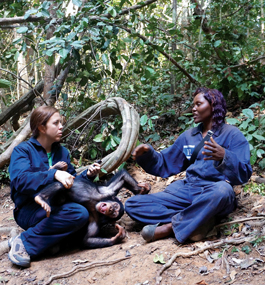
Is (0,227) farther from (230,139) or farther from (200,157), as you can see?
(230,139)

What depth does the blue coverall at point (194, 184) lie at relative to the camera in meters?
3.03

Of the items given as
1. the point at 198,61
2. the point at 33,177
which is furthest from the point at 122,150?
the point at 198,61

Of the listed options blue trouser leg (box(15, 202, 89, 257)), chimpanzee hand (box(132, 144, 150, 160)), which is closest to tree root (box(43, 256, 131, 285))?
blue trouser leg (box(15, 202, 89, 257))

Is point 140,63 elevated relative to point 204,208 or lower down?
elevated

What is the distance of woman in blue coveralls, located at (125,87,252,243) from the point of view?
3.02 meters

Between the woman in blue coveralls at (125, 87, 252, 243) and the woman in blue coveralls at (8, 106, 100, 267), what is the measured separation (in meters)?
0.76

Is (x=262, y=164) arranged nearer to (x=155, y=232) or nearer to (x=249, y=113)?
(x=249, y=113)

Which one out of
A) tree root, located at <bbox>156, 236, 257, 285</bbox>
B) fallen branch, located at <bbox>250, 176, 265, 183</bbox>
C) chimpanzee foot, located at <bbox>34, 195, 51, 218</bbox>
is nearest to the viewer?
tree root, located at <bbox>156, 236, 257, 285</bbox>

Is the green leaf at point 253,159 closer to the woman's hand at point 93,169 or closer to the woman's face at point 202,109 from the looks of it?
the woman's face at point 202,109

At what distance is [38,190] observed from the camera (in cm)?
324

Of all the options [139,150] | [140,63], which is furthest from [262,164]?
[140,63]

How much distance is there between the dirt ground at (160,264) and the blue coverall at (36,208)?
27cm

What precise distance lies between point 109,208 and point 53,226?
643 mm

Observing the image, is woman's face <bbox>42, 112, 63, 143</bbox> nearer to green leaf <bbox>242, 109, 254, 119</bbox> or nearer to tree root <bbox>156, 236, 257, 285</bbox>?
tree root <bbox>156, 236, 257, 285</bbox>
